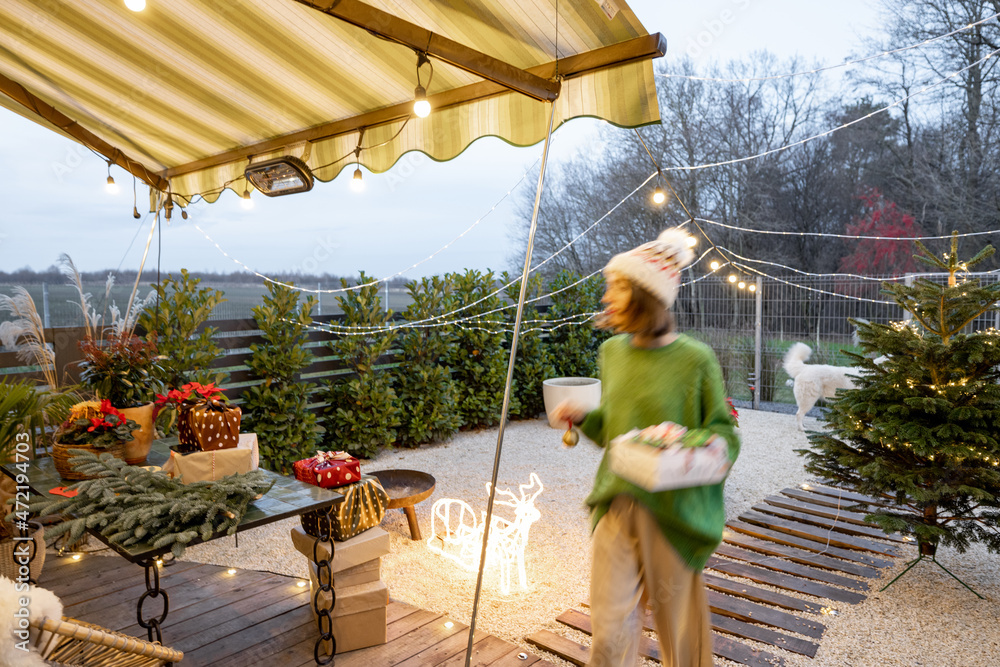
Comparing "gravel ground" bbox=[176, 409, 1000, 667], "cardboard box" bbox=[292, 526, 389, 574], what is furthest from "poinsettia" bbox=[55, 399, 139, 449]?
"gravel ground" bbox=[176, 409, 1000, 667]

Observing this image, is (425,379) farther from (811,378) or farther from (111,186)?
(811,378)

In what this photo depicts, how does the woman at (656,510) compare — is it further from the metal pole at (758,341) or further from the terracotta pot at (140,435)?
the metal pole at (758,341)

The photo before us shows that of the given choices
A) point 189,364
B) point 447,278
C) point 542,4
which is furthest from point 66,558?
point 447,278

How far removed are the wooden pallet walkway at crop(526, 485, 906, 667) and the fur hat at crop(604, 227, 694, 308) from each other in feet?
4.13

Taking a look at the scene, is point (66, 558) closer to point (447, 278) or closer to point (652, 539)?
point (652, 539)

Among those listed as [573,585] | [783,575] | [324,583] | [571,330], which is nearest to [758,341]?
[571,330]

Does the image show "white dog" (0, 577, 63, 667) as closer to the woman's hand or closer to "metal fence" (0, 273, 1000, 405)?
the woman's hand

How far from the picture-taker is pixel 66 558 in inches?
112

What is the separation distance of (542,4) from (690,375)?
1.34 metres

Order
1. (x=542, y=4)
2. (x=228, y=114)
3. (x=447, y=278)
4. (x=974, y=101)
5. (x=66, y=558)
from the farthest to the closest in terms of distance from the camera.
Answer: (x=974, y=101)
(x=447, y=278)
(x=228, y=114)
(x=66, y=558)
(x=542, y=4)

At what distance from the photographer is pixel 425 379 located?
5621mm

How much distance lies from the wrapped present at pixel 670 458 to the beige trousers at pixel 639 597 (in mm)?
198

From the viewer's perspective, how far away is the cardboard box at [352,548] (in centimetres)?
202

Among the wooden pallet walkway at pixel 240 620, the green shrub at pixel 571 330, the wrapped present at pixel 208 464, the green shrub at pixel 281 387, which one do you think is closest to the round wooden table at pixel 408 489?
the wooden pallet walkway at pixel 240 620
